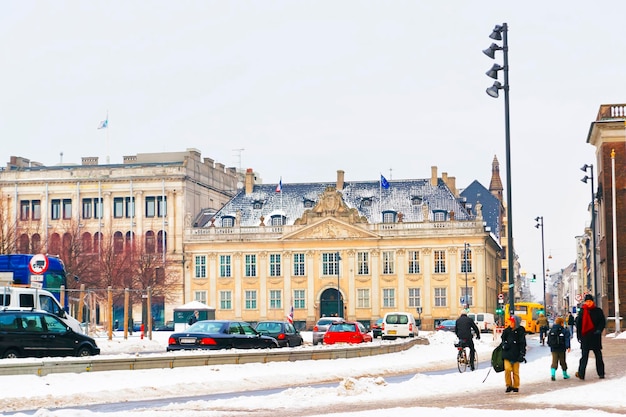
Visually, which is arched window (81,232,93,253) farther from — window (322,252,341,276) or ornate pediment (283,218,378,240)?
window (322,252,341,276)

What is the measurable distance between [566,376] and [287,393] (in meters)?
7.93

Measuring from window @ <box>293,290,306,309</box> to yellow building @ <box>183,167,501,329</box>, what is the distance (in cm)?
9

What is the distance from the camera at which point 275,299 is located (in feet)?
381

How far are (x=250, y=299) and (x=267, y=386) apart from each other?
8701 cm

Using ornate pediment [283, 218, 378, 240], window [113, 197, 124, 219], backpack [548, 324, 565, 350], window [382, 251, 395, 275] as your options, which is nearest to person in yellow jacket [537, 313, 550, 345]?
backpack [548, 324, 565, 350]

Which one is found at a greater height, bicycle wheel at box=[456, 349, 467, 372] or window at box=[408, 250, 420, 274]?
window at box=[408, 250, 420, 274]

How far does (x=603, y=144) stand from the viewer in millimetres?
72500

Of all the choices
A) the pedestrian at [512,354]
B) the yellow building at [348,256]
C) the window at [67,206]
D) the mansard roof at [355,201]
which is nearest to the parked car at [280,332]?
the pedestrian at [512,354]

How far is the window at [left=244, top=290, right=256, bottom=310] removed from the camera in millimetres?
116450

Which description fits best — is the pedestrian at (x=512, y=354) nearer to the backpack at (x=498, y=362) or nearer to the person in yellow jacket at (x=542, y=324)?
the backpack at (x=498, y=362)

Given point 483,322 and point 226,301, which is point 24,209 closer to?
point 226,301

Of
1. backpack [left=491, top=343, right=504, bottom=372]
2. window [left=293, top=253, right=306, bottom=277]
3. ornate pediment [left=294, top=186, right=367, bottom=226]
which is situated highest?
ornate pediment [left=294, top=186, right=367, bottom=226]

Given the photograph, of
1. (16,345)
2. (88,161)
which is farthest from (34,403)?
(88,161)

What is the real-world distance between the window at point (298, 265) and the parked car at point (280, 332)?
69572 mm
